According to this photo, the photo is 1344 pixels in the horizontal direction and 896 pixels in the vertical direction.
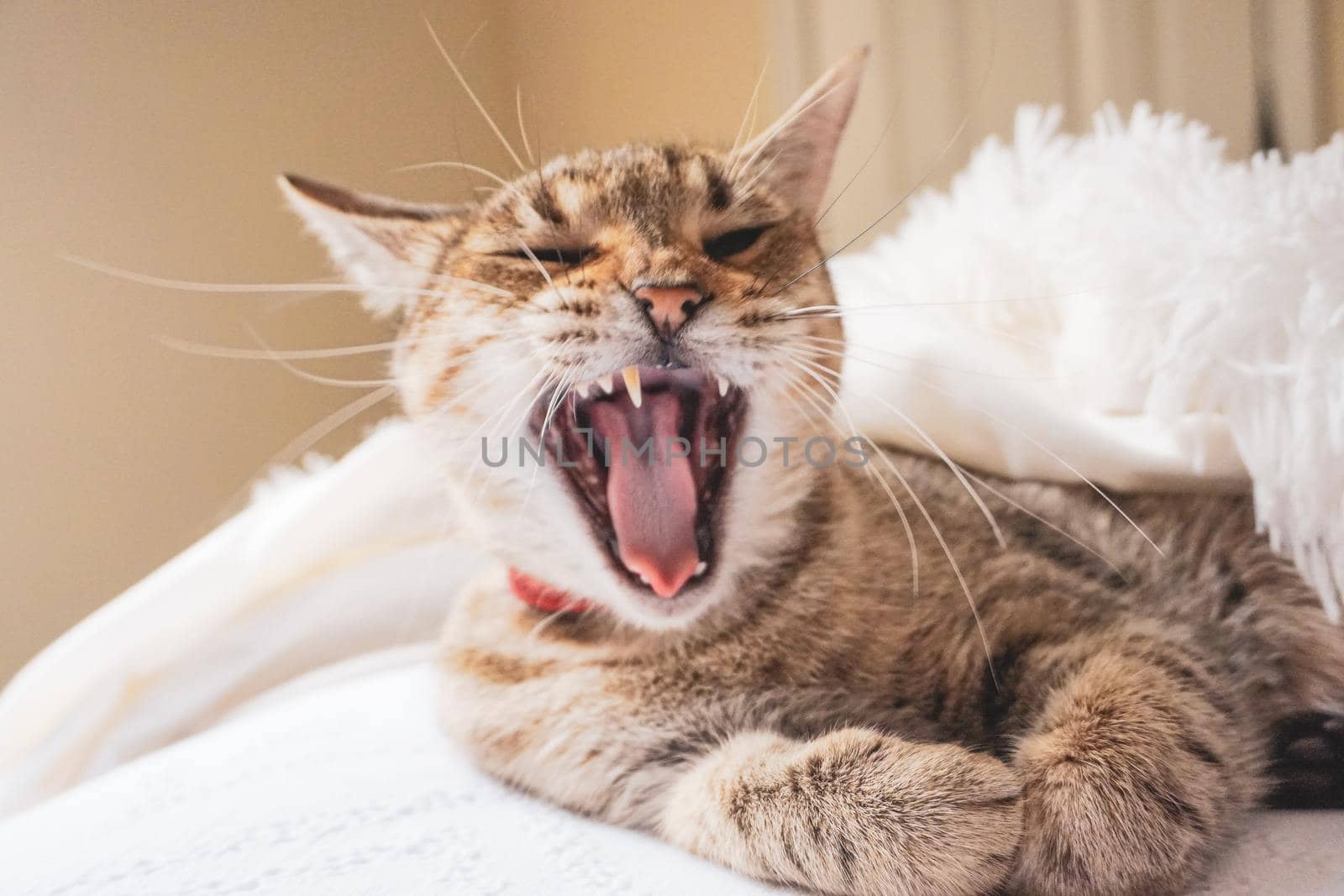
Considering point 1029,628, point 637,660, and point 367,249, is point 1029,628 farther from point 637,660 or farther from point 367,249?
point 367,249

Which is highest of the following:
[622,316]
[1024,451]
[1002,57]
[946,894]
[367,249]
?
[1002,57]

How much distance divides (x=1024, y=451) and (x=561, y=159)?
0.57 m

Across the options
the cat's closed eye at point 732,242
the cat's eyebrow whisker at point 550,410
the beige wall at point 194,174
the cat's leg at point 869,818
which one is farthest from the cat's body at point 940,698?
the beige wall at point 194,174

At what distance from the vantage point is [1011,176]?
1158mm

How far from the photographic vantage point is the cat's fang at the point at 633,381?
0.68 metres

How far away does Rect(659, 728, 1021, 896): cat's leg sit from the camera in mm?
551

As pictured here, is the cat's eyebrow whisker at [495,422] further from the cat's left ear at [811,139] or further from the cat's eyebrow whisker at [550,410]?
the cat's left ear at [811,139]

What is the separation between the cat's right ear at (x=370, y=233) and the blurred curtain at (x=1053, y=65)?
2.45 feet

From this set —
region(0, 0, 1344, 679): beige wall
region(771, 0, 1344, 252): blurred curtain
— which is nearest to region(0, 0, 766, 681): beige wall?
region(0, 0, 1344, 679): beige wall

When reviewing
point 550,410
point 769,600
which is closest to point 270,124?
point 550,410

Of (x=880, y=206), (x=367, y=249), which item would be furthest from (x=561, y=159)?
(x=880, y=206)

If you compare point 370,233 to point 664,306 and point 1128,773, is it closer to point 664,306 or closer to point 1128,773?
point 664,306

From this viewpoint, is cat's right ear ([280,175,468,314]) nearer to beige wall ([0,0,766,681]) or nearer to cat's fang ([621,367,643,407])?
cat's fang ([621,367,643,407])

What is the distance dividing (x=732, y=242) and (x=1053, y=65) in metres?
1.01
